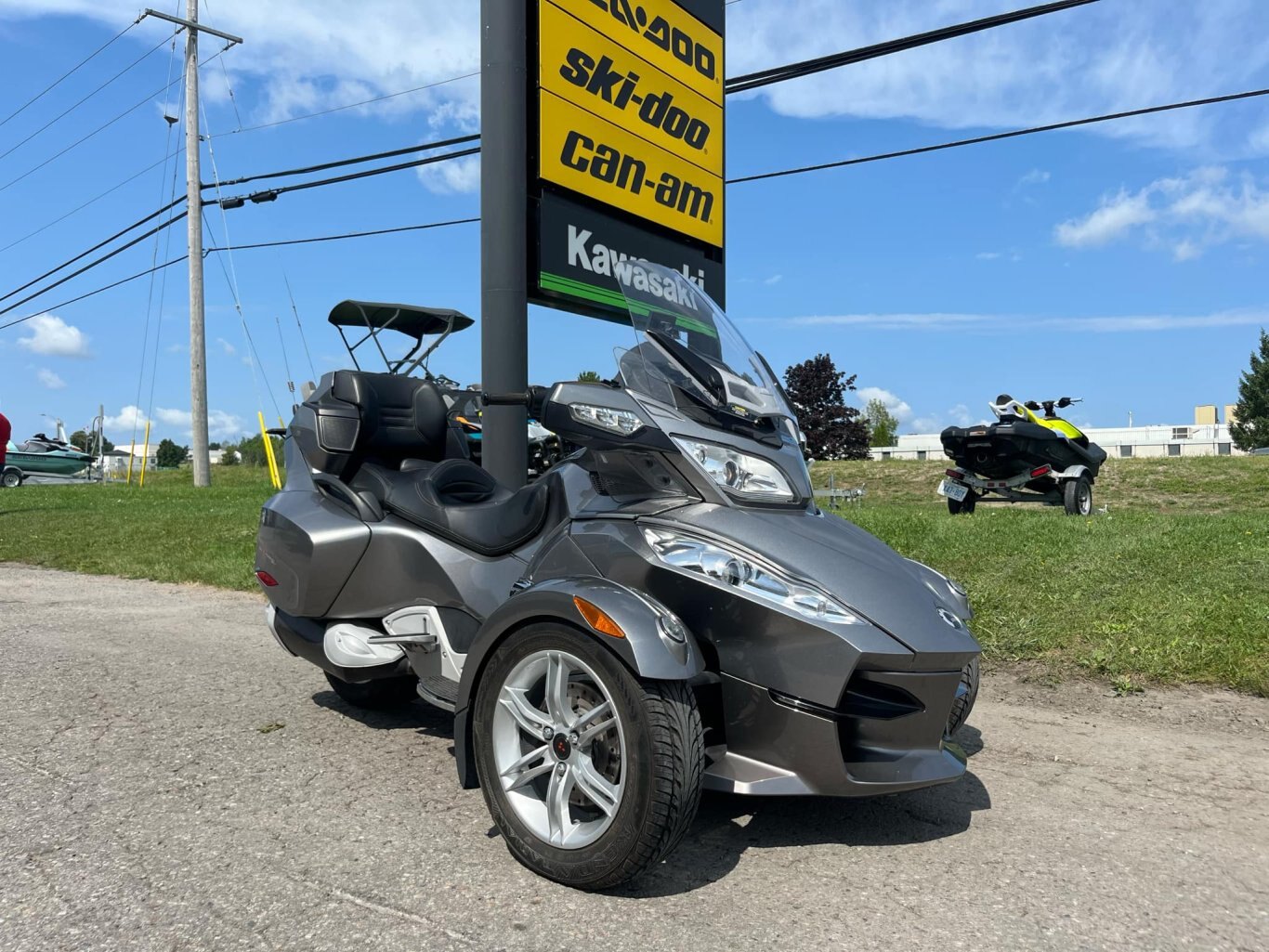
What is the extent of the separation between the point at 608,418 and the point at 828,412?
45.9 meters

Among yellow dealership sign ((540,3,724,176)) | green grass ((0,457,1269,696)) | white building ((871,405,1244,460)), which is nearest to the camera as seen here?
green grass ((0,457,1269,696))

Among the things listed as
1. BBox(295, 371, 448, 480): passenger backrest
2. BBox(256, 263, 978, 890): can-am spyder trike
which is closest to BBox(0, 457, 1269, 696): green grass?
BBox(256, 263, 978, 890): can-am spyder trike

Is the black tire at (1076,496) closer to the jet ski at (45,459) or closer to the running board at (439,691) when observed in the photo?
A: the running board at (439,691)

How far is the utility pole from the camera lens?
23.4 m

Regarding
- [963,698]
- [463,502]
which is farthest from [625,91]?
[963,698]

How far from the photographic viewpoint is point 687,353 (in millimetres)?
3217

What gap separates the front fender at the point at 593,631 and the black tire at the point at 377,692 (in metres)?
1.39

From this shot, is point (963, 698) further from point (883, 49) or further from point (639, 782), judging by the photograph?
point (883, 49)

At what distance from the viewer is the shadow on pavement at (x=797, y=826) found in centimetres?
271

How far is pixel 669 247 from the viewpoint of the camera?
27.5 feet

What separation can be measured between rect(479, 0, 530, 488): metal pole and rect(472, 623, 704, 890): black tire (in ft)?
13.5

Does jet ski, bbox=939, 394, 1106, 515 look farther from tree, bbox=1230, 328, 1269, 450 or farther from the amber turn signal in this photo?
tree, bbox=1230, 328, 1269, 450

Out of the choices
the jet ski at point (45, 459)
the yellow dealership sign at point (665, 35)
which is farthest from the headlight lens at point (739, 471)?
the jet ski at point (45, 459)

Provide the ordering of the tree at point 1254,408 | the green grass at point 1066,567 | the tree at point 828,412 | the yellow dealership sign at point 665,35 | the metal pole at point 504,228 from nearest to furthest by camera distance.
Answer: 1. the green grass at point 1066,567
2. the metal pole at point 504,228
3. the yellow dealership sign at point 665,35
4. the tree at point 828,412
5. the tree at point 1254,408
